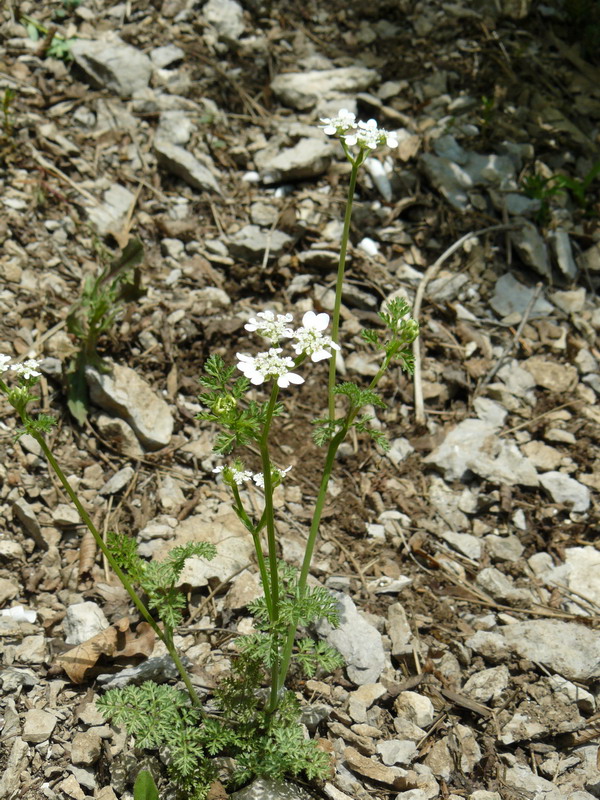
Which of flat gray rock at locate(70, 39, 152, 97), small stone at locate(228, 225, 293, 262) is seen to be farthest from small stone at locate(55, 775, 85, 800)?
flat gray rock at locate(70, 39, 152, 97)

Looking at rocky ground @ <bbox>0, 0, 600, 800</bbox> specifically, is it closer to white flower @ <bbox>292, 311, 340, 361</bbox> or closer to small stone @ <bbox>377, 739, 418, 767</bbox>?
small stone @ <bbox>377, 739, 418, 767</bbox>

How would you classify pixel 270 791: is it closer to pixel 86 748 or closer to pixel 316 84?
pixel 86 748

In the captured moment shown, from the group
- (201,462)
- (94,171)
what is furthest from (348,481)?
(94,171)

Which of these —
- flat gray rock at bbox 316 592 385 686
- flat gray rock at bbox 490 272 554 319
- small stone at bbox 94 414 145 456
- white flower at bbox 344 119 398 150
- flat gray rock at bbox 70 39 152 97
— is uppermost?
white flower at bbox 344 119 398 150

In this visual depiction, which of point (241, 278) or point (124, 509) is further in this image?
point (241, 278)

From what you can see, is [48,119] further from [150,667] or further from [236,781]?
[236,781]
